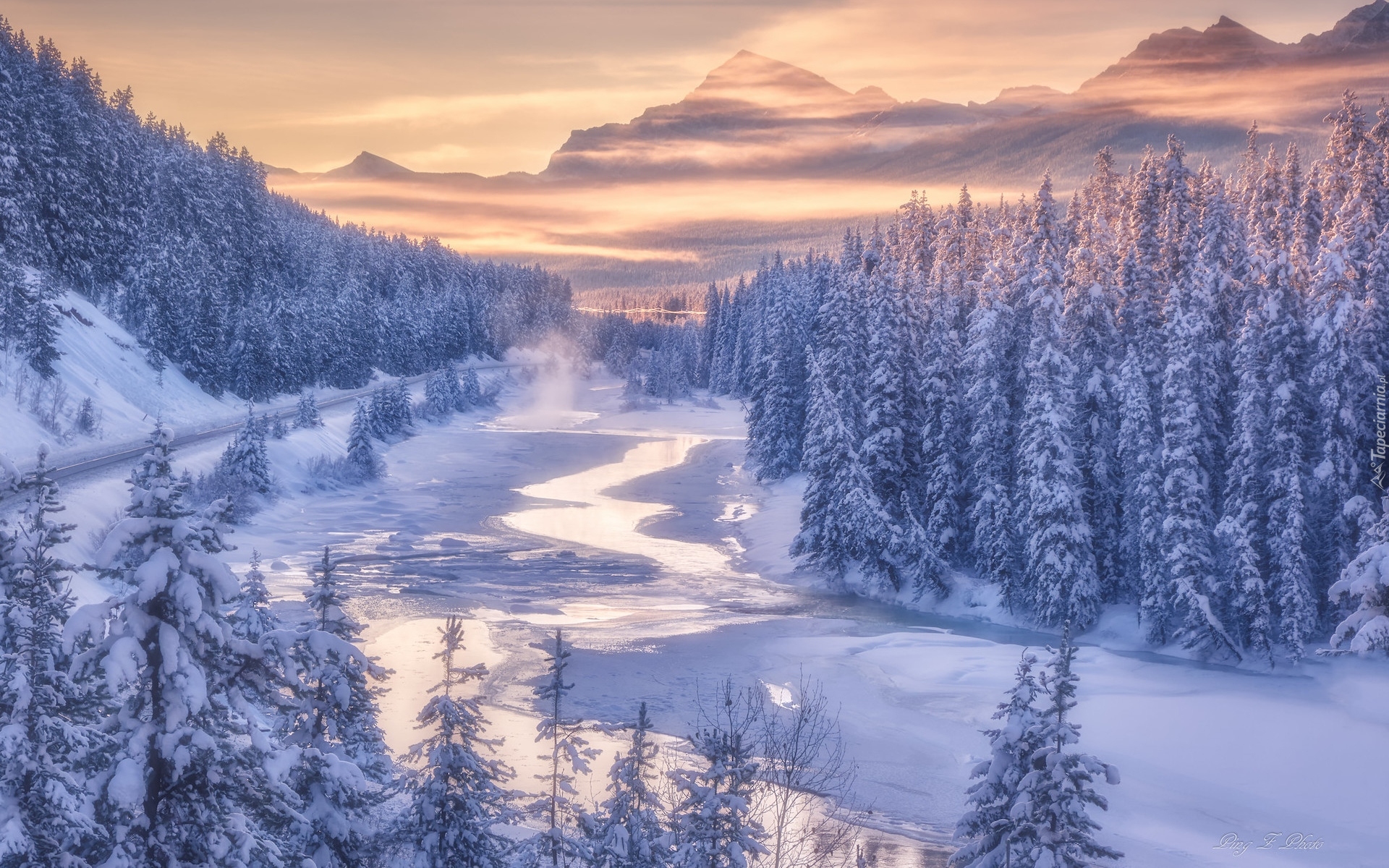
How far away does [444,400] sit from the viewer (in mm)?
101188

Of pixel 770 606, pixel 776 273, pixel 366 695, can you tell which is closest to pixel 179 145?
pixel 776 273

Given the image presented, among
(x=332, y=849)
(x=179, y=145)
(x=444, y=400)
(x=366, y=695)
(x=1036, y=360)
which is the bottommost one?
(x=444, y=400)

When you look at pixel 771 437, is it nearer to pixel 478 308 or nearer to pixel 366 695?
pixel 366 695

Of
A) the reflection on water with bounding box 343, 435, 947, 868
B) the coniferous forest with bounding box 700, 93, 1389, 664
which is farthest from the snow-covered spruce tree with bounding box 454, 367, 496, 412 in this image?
the coniferous forest with bounding box 700, 93, 1389, 664

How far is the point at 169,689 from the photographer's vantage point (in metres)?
8.10

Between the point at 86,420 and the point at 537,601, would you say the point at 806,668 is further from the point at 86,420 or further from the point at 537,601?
the point at 86,420

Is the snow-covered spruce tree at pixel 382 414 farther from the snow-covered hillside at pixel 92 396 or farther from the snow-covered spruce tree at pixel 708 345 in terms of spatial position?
the snow-covered spruce tree at pixel 708 345

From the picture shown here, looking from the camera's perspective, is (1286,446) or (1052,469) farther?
(1052,469)

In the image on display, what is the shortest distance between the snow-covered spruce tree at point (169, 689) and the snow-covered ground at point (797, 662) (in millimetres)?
13503

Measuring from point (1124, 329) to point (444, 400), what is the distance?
248 ft

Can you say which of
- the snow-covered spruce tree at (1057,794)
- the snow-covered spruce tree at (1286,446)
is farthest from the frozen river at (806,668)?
the snow-covered spruce tree at (1057,794)

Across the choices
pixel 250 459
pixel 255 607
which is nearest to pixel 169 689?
pixel 255 607

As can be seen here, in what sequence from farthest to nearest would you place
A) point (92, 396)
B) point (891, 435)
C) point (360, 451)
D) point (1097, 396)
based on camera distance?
point (360, 451)
point (92, 396)
point (891, 435)
point (1097, 396)

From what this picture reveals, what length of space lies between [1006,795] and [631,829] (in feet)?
14.5
